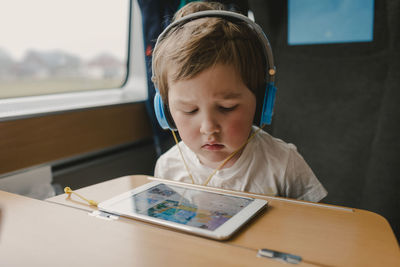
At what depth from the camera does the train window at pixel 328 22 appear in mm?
1422

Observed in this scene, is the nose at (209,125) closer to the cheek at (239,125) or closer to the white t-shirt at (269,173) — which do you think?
the cheek at (239,125)

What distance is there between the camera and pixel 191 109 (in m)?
0.93

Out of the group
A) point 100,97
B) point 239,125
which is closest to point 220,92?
point 239,125

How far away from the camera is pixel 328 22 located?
1480mm

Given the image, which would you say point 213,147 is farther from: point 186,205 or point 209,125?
point 186,205

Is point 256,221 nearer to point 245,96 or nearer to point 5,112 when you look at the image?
point 245,96

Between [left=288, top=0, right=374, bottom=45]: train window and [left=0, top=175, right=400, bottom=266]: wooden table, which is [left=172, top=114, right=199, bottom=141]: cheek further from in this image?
[left=288, top=0, right=374, bottom=45]: train window

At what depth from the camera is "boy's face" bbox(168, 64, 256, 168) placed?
88 cm

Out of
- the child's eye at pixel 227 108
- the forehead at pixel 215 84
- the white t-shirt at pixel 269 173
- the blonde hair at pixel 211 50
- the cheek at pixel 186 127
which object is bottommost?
the white t-shirt at pixel 269 173

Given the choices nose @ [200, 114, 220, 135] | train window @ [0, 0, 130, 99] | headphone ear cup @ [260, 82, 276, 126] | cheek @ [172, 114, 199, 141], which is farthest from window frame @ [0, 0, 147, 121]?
headphone ear cup @ [260, 82, 276, 126]

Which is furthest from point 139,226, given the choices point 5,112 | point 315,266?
point 5,112

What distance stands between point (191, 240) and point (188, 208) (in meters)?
0.15

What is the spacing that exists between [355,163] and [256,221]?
1013 millimetres

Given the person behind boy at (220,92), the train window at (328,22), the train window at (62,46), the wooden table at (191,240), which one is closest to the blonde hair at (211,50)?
the person behind boy at (220,92)
